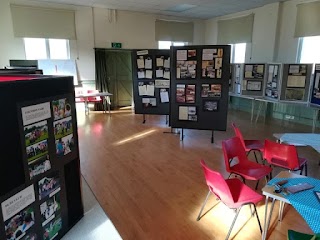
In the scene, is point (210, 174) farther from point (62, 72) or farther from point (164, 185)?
point (62, 72)

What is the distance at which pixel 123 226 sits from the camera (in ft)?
8.10

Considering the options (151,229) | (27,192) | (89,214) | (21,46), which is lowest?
(151,229)

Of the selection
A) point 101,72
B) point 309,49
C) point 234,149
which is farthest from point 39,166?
point 101,72

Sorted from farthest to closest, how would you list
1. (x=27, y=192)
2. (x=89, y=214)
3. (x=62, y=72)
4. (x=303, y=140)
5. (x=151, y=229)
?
(x=62, y=72)
(x=303, y=140)
(x=151, y=229)
(x=89, y=214)
(x=27, y=192)

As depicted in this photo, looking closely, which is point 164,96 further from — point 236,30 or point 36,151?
point 36,151

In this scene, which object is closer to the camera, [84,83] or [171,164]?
[171,164]

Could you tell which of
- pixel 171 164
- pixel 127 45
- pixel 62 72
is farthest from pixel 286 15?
pixel 62 72

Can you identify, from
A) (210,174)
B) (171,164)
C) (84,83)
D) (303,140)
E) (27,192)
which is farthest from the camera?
(84,83)

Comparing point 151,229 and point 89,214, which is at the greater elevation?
point 89,214

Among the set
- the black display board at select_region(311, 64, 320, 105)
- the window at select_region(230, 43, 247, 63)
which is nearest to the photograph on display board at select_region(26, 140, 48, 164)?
the black display board at select_region(311, 64, 320, 105)

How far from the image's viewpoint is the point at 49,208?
127 centimetres

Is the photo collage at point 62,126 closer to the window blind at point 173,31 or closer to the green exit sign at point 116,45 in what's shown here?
the green exit sign at point 116,45

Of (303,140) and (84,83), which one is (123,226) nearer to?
(303,140)

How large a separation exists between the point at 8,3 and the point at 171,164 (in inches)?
252
